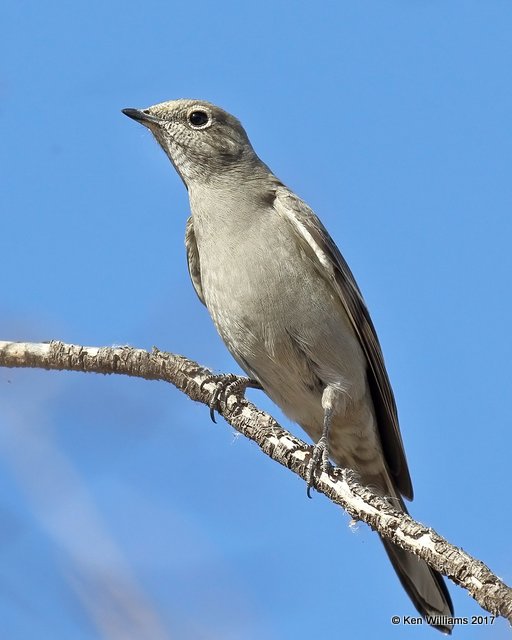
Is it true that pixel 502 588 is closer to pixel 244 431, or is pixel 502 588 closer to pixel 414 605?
pixel 244 431

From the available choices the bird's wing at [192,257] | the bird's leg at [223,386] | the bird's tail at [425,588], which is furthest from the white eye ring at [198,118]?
the bird's tail at [425,588]

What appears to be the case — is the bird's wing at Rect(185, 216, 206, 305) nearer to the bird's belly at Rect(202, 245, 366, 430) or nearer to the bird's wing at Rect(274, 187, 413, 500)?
the bird's belly at Rect(202, 245, 366, 430)

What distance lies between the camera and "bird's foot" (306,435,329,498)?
6652mm

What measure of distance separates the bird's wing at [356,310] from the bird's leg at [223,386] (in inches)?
45.2

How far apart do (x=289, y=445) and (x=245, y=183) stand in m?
3.04

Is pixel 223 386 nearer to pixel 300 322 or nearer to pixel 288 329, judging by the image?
pixel 288 329

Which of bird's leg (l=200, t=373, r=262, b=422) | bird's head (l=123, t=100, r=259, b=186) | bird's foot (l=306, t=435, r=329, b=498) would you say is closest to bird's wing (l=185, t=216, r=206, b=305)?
bird's head (l=123, t=100, r=259, b=186)

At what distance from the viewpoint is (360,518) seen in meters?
5.73

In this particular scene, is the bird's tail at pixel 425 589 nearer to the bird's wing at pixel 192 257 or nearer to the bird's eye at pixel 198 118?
the bird's wing at pixel 192 257

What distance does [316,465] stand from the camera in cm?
677

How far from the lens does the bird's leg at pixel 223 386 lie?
7289 millimetres

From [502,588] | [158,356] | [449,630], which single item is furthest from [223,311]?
[502,588]

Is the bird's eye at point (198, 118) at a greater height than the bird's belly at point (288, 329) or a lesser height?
greater

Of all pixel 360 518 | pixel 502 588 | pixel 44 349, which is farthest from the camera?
pixel 44 349
